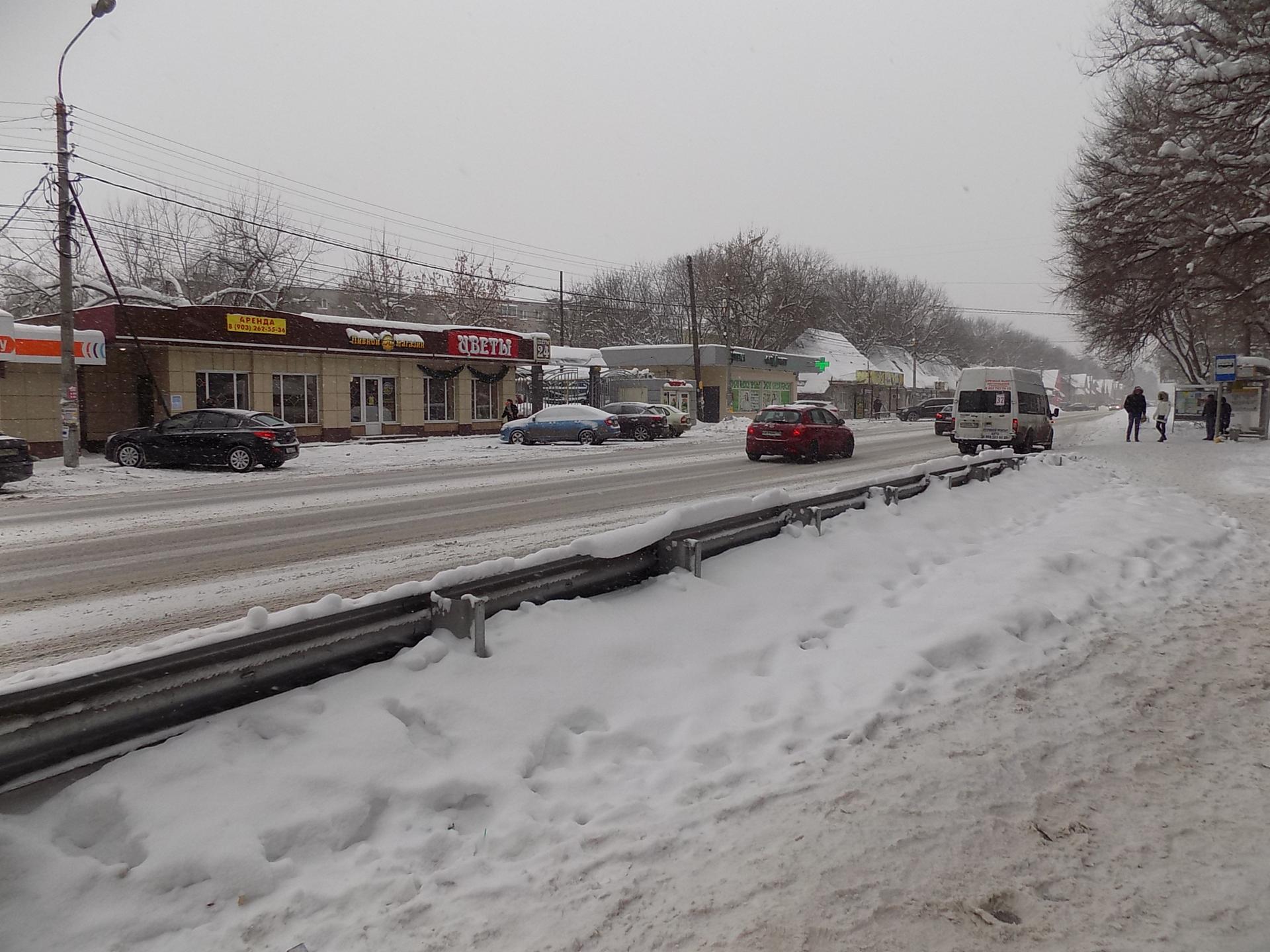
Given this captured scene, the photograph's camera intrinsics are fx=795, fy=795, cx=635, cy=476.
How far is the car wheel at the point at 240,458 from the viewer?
18594 millimetres

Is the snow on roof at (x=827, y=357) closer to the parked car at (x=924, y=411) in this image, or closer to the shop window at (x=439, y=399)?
the parked car at (x=924, y=411)

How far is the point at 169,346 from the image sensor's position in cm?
2502

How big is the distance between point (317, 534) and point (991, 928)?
862 cm

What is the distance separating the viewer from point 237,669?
330cm

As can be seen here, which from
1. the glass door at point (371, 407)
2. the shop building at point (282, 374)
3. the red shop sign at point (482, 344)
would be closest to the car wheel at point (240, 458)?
the shop building at point (282, 374)

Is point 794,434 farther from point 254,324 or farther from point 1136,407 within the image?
point 254,324

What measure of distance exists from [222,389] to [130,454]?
26.4 feet

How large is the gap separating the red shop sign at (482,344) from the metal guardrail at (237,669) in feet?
97.3

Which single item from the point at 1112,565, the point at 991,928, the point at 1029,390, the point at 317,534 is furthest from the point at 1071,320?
the point at 991,928

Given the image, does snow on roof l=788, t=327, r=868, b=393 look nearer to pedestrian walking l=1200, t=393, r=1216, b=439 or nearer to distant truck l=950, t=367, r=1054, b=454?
pedestrian walking l=1200, t=393, r=1216, b=439

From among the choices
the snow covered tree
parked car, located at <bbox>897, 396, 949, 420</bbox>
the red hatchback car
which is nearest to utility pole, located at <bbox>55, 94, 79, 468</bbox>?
the red hatchback car

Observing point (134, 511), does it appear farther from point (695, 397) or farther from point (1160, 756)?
point (695, 397)

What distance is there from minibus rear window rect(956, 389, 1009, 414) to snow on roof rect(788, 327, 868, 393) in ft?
132

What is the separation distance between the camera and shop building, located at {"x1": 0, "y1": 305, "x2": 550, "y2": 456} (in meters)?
24.0
